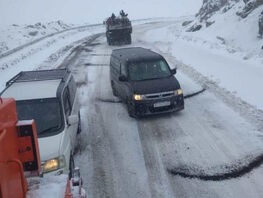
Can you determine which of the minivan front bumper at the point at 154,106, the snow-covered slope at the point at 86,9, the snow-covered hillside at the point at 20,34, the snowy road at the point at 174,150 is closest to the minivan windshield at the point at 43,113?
the snowy road at the point at 174,150

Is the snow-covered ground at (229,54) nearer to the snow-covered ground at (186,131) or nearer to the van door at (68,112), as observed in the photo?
the snow-covered ground at (186,131)

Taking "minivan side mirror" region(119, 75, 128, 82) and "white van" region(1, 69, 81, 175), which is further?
"minivan side mirror" region(119, 75, 128, 82)

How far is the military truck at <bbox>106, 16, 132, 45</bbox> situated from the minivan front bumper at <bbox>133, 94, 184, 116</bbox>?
18.5 m

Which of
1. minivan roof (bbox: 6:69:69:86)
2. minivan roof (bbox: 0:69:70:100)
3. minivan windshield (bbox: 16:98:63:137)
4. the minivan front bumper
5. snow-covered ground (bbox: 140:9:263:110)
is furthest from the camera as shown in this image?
snow-covered ground (bbox: 140:9:263:110)

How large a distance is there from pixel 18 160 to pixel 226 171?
5.05m

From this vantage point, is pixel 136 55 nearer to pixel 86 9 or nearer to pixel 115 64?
pixel 115 64

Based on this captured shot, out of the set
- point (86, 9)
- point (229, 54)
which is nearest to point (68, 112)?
point (229, 54)

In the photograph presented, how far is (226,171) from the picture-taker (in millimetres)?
6957

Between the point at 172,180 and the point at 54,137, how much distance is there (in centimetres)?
246

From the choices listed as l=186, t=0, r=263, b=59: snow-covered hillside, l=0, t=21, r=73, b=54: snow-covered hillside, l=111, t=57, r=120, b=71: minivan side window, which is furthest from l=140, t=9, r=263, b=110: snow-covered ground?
l=0, t=21, r=73, b=54: snow-covered hillside

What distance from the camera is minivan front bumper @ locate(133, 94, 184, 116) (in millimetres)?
9781

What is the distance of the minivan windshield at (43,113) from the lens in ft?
21.1

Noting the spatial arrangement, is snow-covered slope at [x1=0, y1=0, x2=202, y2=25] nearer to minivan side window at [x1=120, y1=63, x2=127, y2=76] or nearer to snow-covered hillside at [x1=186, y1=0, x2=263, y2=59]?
snow-covered hillside at [x1=186, y1=0, x2=263, y2=59]

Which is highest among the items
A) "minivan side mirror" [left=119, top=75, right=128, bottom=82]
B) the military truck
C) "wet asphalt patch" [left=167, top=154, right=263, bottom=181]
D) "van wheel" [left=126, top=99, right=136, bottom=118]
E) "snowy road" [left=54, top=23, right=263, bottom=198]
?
the military truck
